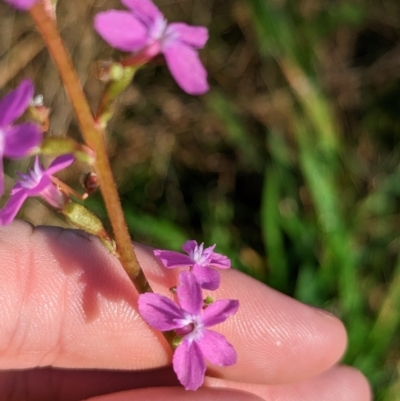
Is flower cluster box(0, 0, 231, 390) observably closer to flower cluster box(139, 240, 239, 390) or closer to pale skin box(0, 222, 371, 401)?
flower cluster box(139, 240, 239, 390)

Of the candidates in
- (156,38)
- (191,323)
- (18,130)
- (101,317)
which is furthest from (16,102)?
(101,317)

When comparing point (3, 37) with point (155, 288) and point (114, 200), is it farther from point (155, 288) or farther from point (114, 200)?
point (114, 200)

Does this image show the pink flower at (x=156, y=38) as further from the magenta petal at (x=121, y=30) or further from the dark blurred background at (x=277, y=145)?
the dark blurred background at (x=277, y=145)

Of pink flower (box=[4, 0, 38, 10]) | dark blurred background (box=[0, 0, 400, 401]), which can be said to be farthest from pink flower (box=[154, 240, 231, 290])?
dark blurred background (box=[0, 0, 400, 401])

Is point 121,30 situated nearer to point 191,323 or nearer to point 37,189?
point 37,189

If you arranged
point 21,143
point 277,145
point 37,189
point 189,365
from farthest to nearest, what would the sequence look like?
point 277,145, point 189,365, point 37,189, point 21,143

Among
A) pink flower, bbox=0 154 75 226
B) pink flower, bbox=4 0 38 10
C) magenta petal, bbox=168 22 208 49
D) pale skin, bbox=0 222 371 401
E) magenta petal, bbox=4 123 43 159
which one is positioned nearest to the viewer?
pink flower, bbox=4 0 38 10

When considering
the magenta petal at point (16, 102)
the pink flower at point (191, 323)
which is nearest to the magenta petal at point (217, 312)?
the pink flower at point (191, 323)
